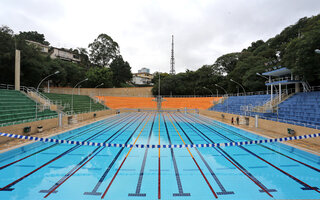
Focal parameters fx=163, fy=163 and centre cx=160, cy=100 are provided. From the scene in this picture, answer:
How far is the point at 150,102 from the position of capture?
46500 mm

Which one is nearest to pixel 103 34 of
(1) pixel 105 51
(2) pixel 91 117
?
(1) pixel 105 51

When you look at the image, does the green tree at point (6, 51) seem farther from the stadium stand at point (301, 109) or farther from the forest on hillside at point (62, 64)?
the stadium stand at point (301, 109)

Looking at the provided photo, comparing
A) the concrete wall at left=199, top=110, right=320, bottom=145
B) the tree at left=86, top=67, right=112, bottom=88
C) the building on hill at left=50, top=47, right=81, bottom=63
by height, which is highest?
the building on hill at left=50, top=47, right=81, bottom=63

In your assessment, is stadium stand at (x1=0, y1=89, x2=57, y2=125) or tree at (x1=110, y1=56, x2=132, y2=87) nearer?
stadium stand at (x1=0, y1=89, x2=57, y2=125)

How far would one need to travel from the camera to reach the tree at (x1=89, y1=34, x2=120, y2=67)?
5853cm

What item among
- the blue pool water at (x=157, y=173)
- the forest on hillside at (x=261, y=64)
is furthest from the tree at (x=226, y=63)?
the blue pool water at (x=157, y=173)

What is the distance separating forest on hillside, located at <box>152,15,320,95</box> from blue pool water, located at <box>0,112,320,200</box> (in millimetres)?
10243

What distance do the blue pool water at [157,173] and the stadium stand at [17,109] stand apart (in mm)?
5233

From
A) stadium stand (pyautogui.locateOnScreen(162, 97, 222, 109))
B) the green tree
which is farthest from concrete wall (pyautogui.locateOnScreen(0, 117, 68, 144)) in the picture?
stadium stand (pyautogui.locateOnScreen(162, 97, 222, 109))

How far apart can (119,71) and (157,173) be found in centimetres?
5283

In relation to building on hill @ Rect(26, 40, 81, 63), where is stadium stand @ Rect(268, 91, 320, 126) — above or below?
below

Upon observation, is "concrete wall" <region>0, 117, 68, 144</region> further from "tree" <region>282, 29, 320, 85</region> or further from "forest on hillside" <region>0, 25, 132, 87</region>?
"tree" <region>282, 29, 320, 85</region>

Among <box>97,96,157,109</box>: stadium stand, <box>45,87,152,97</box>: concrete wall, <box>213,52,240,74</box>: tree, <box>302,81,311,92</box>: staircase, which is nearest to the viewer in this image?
<box>302,81,311,92</box>: staircase

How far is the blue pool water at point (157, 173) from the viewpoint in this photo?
17.0ft
